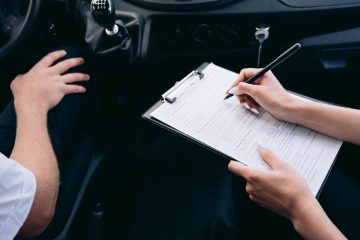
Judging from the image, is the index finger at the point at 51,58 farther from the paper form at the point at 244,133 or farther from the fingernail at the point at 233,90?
the fingernail at the point at 233,90

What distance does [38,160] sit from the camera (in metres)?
0.61

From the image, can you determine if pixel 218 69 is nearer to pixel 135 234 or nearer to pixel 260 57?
pixel 260 57

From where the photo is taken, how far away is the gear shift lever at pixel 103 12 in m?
0.73

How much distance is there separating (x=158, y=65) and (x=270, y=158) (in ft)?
1.57

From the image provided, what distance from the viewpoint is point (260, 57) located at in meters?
0.97

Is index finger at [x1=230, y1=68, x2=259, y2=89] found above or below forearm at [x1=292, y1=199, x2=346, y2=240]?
above

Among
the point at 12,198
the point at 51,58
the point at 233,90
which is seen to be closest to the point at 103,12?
the point at 51,58

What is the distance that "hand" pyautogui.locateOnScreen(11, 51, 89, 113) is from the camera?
72cm

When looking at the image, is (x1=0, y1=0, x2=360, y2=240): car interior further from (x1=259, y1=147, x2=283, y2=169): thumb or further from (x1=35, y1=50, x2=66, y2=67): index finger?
(x1=259, y1=147, x2=283, y2=169): thumb

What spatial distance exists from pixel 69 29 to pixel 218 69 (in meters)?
0.45

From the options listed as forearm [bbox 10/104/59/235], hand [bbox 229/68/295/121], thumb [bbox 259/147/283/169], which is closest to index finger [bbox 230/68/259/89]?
hand [bbox 229/68/295/121]

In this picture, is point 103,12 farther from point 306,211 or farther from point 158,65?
point 306,211

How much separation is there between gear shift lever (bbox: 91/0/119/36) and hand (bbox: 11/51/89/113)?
0.13m

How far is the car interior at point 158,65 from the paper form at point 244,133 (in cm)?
25
